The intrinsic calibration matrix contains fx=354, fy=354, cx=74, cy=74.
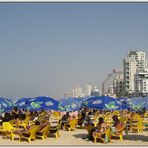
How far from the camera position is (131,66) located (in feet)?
521

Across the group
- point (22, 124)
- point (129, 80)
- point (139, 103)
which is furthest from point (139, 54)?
point (22, 124)

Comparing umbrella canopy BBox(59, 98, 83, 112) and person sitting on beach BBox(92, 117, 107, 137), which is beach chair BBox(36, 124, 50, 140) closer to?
person sitting on beach BBox(92, 117, 107, 137)

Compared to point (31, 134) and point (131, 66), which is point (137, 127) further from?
point (131, 66)

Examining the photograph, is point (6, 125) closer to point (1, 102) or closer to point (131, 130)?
point (1, 102)

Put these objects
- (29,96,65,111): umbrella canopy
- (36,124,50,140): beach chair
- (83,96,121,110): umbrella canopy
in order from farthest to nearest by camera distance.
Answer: (29,96,65,111): umbrella canopy
(83,96,121,110): umbrella canopy
(36,124,50,140): beach chair

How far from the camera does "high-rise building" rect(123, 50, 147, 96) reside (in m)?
151

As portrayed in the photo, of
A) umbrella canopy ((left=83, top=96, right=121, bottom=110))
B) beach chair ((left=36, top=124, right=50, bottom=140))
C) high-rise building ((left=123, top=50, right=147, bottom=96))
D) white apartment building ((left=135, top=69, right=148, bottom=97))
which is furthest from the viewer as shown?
high-rise building ((left=123, top=50, right=147, bottom=96))

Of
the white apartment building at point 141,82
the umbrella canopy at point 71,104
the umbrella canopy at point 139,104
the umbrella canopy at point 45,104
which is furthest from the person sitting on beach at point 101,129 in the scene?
the white apartment building at point 141,82

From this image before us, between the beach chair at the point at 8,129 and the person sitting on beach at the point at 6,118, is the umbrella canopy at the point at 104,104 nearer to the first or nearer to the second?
the beach chair at the point at 8,129

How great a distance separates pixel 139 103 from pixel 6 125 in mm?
15217

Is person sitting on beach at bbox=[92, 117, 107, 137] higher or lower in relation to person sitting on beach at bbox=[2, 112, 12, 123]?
lower

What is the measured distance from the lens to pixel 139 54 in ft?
565

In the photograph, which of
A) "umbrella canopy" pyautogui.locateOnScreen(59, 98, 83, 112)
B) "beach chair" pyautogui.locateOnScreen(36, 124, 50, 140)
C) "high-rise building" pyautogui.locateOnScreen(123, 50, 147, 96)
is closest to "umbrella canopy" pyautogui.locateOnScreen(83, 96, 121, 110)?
"beach chair" pyautogui.locateOnScreen(36, 124, 50, 140)

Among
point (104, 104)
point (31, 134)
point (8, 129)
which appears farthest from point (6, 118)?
point (104, 104)
